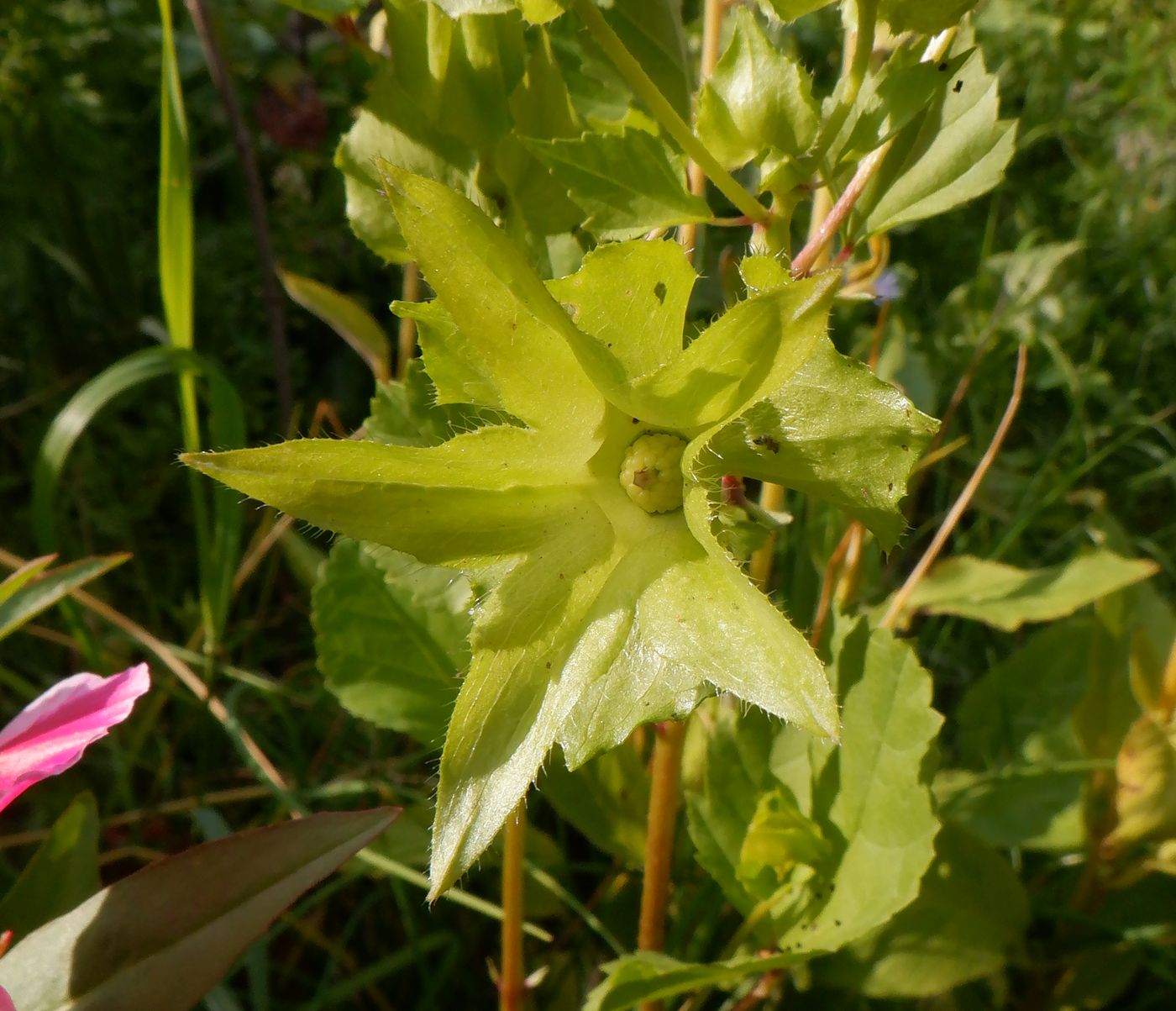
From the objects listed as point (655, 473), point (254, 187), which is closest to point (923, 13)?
point (655, 473)

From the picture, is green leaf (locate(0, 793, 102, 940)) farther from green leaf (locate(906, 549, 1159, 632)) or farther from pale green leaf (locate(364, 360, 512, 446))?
green leaf (locate(906, 549, 1159, 632))

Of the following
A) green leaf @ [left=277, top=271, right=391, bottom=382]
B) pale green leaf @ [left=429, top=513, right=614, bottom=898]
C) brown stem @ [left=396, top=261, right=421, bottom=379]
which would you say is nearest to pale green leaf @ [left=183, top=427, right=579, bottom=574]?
pale green leaf @ [left=429, top=513, right=614, bottom=898]

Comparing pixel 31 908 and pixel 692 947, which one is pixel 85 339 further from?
pixel 692 947

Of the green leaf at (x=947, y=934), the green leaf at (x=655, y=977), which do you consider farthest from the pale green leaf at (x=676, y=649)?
the green leaf at (x=947, y=934)

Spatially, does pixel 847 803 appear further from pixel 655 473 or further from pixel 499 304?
pixel 499 304

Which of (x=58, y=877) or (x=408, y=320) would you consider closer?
(x=58, y=877)

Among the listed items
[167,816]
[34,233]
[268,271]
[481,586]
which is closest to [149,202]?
[34,233]
